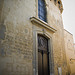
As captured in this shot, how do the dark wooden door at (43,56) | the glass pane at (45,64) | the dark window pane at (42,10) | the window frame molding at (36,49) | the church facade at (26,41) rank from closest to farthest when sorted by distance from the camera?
1. the church facade at (26,41)
2. the window frame molding at (36,49)
3. the dark wooden door at (43,56)
4. the glass pane at (45,64)
5. the dark window pane at (42,10)

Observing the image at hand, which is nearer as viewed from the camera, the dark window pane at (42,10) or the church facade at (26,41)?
the church facade at (26,41)

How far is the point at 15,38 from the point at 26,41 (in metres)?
0.64

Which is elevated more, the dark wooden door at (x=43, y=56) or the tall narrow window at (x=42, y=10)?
the tall narrow window at (x=42, y=10)

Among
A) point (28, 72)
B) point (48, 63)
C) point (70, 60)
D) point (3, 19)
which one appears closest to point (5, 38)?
point (3, 19)

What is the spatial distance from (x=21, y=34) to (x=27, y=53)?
88cm

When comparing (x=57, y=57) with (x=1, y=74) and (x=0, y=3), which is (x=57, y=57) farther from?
(x=0, y=3)

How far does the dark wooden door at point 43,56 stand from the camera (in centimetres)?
536

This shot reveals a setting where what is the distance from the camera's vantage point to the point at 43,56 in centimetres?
569

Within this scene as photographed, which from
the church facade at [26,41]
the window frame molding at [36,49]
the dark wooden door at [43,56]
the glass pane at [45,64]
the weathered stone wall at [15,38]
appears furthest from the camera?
the glass pane at [45,64]

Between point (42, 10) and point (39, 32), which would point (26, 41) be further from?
point (42, 10)

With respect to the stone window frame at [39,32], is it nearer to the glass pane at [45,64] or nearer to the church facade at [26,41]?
the church facade at [26,41]

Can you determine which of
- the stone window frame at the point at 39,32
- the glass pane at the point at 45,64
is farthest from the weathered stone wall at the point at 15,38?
the glass pane at the point at 45,64

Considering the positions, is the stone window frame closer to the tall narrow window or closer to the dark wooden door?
the dark wooden door

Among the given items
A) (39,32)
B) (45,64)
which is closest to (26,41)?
(39,32)
